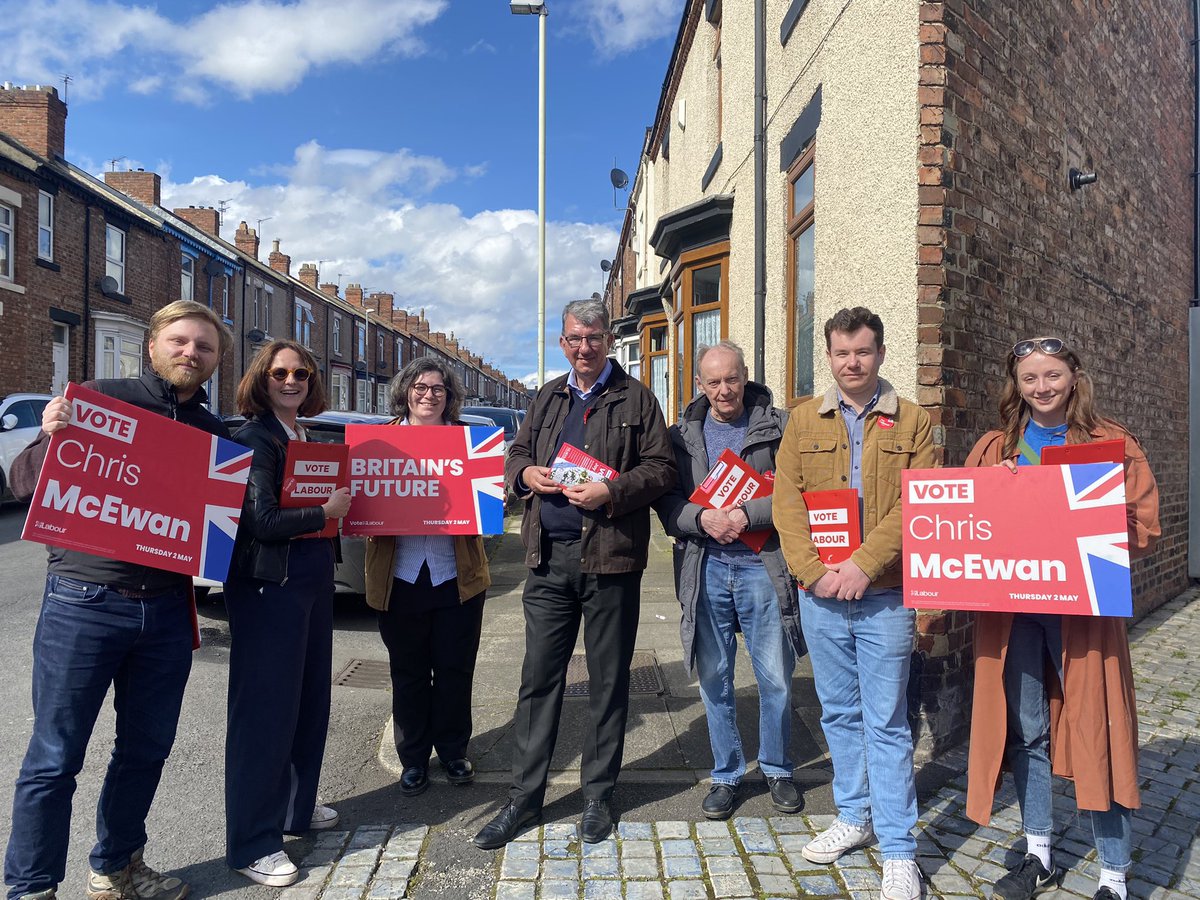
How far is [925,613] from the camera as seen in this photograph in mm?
3953

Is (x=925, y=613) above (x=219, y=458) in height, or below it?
below

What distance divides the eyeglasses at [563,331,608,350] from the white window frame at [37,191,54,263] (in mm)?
21002

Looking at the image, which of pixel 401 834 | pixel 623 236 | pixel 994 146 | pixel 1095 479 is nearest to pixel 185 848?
pixel 401 834

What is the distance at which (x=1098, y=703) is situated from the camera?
2.66 metres

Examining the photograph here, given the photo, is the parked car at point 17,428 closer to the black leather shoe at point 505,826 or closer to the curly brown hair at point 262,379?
the curly brown hair at point 262,379

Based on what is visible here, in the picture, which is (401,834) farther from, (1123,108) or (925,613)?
(1123,108)

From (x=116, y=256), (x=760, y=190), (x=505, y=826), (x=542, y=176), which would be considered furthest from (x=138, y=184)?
(x=505, y=826)

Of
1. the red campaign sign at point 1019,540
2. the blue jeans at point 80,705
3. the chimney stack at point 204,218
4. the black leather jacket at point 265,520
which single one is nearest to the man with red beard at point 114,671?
the blue jeans at point 80,705

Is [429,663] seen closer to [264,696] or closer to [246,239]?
[264,696]

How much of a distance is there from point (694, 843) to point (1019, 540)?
1688 mm

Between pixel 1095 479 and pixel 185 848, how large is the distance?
3625mm

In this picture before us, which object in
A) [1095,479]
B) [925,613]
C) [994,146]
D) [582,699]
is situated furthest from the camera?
[582,699]

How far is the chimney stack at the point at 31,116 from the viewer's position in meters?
20.0

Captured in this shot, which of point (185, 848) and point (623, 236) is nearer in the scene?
point (185, 848)
